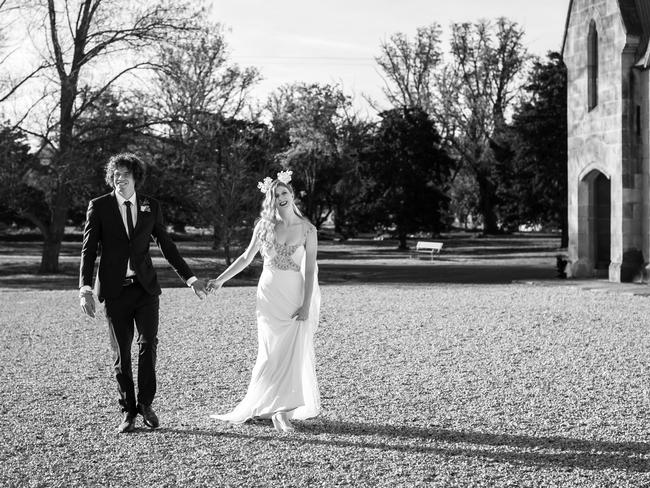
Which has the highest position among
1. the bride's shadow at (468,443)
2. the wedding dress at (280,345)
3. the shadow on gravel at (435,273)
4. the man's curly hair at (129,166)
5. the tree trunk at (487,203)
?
the tree trunk at (487,203)

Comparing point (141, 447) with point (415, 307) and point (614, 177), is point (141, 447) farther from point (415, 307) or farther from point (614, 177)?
point (614, 177)

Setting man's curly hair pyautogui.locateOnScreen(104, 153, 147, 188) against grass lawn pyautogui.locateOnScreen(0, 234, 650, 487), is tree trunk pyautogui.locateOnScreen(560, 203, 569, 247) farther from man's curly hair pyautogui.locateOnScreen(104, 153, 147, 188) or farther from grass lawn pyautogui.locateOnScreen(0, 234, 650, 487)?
man's curly hair pyautogui.locateOnScreen(104, 153, 147, 188)

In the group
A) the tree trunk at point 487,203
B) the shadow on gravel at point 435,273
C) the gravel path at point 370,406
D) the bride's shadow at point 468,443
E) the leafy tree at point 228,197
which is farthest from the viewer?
the tree trunk at point 487,203

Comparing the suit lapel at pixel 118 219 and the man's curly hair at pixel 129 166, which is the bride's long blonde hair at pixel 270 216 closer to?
the man's curly hair at pixel 129 166

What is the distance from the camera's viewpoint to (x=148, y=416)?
7.18m

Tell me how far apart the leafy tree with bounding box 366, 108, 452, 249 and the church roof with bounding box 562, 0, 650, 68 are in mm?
25568

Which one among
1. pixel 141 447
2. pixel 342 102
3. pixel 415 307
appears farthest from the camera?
pixel 342 102

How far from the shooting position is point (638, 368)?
10.2 m

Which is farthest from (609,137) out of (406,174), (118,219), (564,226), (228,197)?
(406,174)

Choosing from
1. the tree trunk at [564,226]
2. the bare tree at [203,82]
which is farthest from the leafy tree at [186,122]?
the tree trunk at [564,226]

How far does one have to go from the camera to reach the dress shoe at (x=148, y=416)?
7.18 meters

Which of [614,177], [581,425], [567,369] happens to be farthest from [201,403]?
[614,177]

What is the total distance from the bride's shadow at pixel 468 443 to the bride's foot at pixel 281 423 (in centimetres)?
6

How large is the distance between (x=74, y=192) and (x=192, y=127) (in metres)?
4.53
